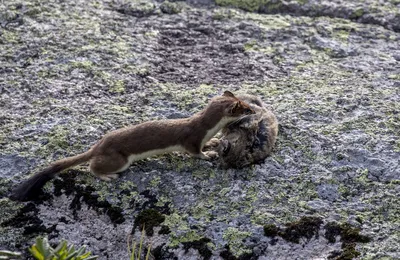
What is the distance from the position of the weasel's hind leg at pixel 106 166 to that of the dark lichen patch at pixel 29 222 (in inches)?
18.0

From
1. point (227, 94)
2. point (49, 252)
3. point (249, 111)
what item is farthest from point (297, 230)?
point (49, 252)

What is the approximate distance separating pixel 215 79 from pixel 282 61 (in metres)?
0.56

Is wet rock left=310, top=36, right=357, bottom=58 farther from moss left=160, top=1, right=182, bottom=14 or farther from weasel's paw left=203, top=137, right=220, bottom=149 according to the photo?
weasel's paw left=203, top=137, right=220, bottom=149

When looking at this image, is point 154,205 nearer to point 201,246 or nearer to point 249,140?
point 201,246

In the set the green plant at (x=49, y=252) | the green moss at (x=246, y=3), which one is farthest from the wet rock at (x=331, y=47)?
the green plant at (x=49, y=252)

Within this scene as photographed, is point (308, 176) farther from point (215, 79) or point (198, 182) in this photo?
point (215, 79)

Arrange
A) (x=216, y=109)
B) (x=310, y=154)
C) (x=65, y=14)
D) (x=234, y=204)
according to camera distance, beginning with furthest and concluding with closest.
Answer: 1. (x=65, y=14)
2. (x=216, y=109)
3. (x=310, y=154)
4. (x=234, y=204)

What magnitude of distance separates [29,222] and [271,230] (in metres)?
1.41

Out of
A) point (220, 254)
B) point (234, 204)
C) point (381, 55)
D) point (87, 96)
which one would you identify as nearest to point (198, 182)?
point (234, 204)

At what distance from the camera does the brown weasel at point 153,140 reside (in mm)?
4434

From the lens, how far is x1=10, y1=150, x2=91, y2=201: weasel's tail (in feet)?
13.8

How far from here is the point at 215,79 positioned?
543 centimetres

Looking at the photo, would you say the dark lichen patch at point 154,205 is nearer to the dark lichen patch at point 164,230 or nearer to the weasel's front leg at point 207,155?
the dark lichen patch at point 164,230

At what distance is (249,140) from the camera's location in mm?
4586
